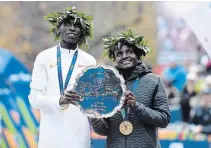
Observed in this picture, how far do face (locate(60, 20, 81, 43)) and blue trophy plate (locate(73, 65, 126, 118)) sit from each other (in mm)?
436

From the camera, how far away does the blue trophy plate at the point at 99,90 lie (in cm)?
421

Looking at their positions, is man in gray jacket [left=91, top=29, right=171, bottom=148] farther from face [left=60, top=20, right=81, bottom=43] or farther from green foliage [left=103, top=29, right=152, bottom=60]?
face [left=60, top=20, right=81, bottom=43]

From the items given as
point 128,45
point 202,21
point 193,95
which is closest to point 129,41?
point 128,45

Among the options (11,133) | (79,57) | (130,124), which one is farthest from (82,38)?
(11,133)

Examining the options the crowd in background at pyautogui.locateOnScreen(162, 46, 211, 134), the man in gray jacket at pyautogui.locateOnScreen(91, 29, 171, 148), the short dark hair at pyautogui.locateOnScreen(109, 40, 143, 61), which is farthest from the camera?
the crowd in background at pyautogui.locateOnScreen(162, 46, 211, 134)

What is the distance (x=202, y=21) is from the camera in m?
5.02

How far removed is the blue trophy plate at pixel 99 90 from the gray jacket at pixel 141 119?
0.45 ft

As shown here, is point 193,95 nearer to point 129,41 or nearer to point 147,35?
point 129,41

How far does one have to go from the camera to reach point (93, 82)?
14.0 feet

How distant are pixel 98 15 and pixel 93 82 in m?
18.7

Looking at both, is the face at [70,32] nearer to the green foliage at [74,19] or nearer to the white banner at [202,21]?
the green foliage at [74,19]

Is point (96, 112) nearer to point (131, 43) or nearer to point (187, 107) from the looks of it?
point (131, 43)

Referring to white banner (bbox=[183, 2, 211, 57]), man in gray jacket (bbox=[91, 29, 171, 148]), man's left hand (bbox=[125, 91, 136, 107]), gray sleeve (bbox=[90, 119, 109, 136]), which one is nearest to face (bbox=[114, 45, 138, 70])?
man in gray jacket (bbox=[91, 29, 171, 148])

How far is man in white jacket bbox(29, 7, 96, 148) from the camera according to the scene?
4.56 meters
